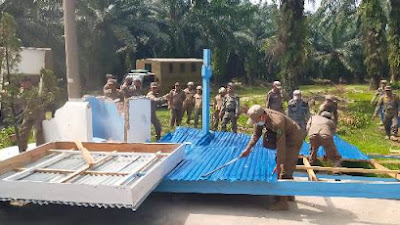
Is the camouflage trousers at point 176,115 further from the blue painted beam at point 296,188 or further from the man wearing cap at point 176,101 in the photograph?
the blue painted beam at point 296,188

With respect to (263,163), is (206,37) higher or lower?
higher

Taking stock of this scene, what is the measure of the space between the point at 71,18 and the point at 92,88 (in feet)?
47.3

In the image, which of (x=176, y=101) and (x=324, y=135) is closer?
(x=324, y=135)

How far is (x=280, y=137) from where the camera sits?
6004 mm

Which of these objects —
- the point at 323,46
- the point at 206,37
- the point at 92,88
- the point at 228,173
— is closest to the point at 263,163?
the point at 228,173

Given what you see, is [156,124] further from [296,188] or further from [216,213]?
[296,188]

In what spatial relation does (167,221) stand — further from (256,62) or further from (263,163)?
(256,62)

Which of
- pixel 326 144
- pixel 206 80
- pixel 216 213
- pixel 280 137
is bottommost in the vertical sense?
pixel 216 213

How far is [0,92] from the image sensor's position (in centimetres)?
648

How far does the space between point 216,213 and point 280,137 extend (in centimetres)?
134

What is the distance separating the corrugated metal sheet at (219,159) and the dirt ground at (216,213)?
19.4 inches

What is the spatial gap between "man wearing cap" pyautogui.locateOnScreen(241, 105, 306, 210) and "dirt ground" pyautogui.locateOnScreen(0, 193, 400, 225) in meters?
0.39

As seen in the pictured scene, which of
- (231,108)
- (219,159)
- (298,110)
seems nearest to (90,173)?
(219,159)

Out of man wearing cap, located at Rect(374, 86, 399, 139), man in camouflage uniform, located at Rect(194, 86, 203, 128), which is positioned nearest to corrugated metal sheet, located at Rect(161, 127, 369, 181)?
man wearing cap, located at Rect(374, 86, 399, 139)
